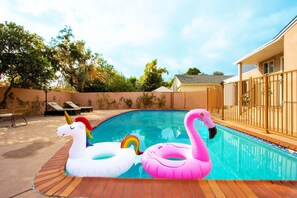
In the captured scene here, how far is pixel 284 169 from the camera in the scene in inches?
142

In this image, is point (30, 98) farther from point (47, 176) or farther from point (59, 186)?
point (59, 186)

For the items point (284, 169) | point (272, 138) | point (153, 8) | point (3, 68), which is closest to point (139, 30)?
point (153, 8)

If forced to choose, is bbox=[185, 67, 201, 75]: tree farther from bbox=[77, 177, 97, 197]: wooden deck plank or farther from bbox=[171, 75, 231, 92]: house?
bbox=[77, 177, 97, 197]: wooden deck plank

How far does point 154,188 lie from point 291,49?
7.36m

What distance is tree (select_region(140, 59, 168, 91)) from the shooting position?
2856 cm

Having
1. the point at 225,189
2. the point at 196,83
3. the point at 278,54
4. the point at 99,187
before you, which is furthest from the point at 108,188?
the point at 196,83

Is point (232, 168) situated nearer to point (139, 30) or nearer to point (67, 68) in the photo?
point (139, 30)

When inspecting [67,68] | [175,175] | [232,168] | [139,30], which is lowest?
[232,168]

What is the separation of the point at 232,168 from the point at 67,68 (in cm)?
2023

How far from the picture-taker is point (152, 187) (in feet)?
7.07

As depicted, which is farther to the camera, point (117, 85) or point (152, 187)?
point (117, 85)

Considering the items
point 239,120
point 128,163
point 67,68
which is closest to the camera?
point 128,163

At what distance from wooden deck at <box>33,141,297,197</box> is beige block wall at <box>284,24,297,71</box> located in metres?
5.71

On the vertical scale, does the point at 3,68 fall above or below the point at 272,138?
above
